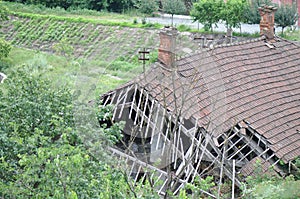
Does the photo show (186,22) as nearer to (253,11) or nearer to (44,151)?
(253,11)


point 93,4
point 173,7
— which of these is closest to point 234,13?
point 173,7

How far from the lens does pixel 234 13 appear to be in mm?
31156

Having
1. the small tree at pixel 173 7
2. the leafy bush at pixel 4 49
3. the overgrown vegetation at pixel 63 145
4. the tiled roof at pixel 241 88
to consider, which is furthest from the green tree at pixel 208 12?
the overgrown vegetation at pixel 63 145

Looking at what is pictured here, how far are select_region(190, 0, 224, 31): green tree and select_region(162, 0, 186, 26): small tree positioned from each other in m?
3.90

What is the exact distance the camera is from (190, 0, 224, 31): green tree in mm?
31688

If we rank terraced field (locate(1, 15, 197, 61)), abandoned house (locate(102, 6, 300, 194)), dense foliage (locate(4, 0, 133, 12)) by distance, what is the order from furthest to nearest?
1. dense foliage (locate(4, 0, 133, 12))
2. terraced field (locate(1, 15, 197, 61))
3. abandoned house (locate(102, 6, 300, 194))

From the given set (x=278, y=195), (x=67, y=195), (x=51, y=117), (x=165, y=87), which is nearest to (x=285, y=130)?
(x=165, y=87)

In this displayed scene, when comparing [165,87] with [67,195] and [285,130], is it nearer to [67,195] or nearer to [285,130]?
[285,130]

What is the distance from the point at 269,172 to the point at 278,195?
3.06m

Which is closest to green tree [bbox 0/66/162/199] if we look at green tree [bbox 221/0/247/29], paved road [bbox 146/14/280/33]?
green tree [bbox 221/0/247/29]

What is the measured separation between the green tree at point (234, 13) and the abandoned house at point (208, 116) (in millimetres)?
14993

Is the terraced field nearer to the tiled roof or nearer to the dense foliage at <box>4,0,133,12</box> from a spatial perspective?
the dense foliage at <box>4,0,133,12</box>

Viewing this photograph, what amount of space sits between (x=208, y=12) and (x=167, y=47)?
1853 cm

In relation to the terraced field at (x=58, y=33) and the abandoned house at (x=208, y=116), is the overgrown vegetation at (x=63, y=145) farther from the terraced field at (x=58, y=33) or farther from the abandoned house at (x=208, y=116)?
the terraced field at (x=58, y=33)
